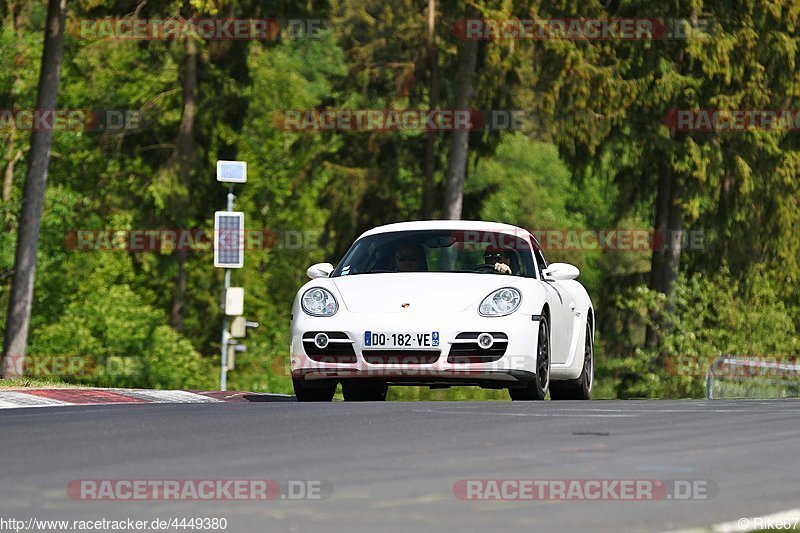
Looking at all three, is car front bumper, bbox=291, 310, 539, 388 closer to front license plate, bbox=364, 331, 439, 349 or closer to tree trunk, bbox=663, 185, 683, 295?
front license plate, bbox=364, 331, 439, 349

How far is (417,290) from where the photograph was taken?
14.0 meters

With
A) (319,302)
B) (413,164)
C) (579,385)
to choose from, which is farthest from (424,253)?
(413,164)

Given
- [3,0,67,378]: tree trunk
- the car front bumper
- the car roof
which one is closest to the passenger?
the car roof

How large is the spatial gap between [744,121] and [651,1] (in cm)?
327

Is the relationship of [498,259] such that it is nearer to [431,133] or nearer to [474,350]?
[474,350]

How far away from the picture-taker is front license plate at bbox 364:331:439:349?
13.8 meters

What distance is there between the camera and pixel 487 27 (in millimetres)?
33938

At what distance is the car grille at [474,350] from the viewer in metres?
13.9

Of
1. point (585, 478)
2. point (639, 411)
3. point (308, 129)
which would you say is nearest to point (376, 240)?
point (639, 411)

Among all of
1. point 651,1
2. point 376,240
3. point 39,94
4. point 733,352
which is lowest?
point 733,352

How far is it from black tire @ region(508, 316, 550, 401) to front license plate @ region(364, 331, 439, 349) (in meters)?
0.99

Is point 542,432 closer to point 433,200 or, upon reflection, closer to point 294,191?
point 433,200

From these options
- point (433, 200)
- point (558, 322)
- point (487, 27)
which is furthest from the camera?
point (433, 200)

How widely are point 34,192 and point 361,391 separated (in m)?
16.5
